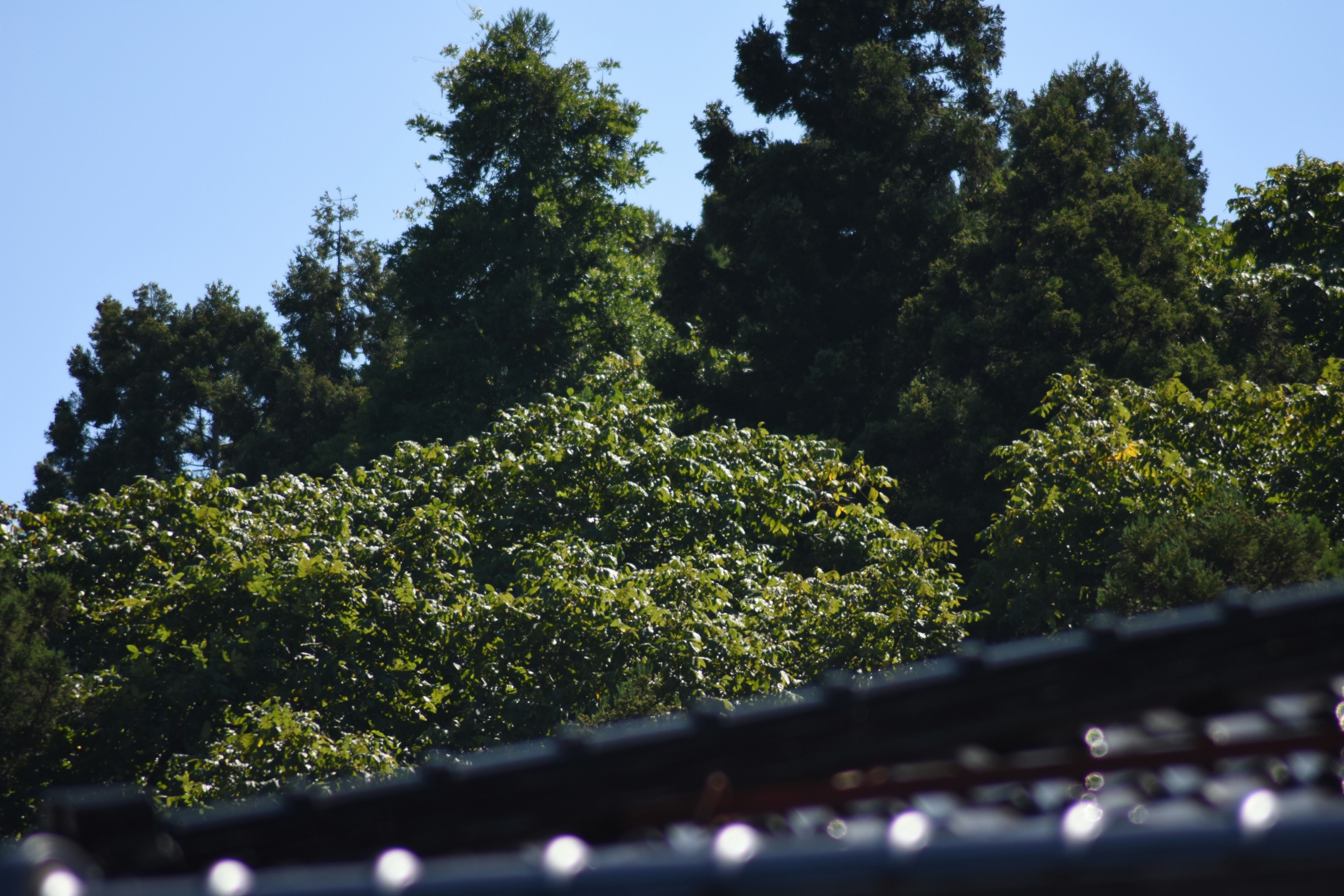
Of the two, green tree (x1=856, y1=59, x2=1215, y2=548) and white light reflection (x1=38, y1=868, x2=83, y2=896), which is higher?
green tree (x1=856, y1=59, x2=1215, y2=548)

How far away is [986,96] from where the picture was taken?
2998cm

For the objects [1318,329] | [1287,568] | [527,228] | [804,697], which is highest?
[527,228]

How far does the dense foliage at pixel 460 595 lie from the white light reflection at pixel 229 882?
1135 centimetres

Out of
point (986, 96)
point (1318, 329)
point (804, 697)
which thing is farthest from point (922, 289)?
point (804, 697)

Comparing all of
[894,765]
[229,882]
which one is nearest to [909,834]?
[229,882]

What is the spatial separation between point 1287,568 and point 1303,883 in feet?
51.6

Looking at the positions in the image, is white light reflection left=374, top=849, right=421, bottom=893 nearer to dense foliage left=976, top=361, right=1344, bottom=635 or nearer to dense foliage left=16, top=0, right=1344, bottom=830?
dense foliage left=16, top=0, right=1344, bottom=830

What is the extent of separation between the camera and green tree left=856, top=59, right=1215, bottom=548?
23953 mm

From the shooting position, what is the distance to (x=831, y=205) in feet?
91.6

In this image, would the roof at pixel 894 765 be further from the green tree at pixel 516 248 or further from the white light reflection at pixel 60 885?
the green tree at pixel 516 248

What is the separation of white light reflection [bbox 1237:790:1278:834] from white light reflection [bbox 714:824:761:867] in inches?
26.7

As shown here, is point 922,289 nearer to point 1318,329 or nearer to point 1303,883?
point 1318,329

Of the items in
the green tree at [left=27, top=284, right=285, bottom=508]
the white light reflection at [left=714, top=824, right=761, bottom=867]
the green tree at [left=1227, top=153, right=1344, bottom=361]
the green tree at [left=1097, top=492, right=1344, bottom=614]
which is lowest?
the white light reflection at [left=714, top=824, right=761, bottom=867]

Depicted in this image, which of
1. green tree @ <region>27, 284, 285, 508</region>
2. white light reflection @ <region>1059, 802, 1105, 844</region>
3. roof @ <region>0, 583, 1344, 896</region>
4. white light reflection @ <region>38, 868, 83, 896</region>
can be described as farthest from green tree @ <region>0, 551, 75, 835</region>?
green tree @ <region>27, 284, 285, 508</region>
